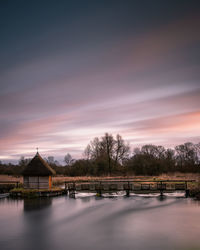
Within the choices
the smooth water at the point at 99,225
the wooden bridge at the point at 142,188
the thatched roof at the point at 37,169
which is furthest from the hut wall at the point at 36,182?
the smooth water at the point at 99,225

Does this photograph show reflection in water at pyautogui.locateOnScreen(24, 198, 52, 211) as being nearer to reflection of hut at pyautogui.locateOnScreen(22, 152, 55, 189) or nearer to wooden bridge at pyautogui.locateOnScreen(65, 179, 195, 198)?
reflection of hut at pyautogui.locateOnScreen(22, 152, 55, 189)

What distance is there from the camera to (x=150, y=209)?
2002 cm

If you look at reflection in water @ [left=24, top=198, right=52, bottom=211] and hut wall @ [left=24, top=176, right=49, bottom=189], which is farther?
hut wall @ [left=24, top=176, right=49, bottom=189]

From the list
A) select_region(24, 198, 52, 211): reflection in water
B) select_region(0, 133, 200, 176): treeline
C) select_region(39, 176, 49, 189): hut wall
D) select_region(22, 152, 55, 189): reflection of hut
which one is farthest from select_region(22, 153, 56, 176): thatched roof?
select_region(0, 133, 200, 176): treeline

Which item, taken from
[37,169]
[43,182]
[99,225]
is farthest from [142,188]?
[99,225]

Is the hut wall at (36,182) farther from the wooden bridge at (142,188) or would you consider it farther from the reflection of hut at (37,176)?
the wooden bridge at (142,188)

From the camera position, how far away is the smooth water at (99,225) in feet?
39.2

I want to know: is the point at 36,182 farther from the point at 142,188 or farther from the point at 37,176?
the point at 142,188

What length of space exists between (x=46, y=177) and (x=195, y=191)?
16352 millimetres

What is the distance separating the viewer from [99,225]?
15.7m

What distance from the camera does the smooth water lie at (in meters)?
11.9

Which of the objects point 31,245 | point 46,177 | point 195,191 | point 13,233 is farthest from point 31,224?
point 195,191

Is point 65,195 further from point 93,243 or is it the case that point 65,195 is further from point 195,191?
point 93,243

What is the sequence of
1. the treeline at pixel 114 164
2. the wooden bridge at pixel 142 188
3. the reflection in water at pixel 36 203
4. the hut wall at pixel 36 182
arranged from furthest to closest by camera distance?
1. the treeline at pixel 114 164
2. the hut wall at pixel 36 182
3. the wooden bridge at pixel 142 188
4. the reflection in water at pixel 36 203
